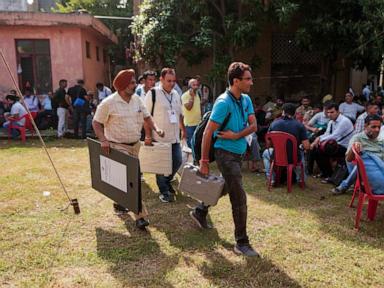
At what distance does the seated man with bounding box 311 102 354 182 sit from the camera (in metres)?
6.19

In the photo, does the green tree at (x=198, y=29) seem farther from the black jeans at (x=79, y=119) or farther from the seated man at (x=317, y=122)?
the seated man at (x=317, y=122)

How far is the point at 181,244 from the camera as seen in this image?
382 centimetres

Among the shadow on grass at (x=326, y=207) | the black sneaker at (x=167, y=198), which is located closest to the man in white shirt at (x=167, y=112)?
the black sneaker at (x=167, y=198)

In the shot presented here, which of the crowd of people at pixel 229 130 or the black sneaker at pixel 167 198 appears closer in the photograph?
the crowd of people at pixel 229 130

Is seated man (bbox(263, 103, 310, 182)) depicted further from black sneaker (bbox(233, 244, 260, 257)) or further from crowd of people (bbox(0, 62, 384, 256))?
black sneaker (bbox(233, 244, 260, 257))

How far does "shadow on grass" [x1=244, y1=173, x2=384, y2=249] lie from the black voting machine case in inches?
80.7

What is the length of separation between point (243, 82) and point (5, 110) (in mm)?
10187

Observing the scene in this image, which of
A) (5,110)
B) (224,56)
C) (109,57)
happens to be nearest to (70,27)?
(5,110)

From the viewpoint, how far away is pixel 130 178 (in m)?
3.84

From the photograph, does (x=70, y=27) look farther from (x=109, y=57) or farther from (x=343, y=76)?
(x=343, y=76)

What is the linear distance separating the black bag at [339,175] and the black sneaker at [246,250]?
2.89 meters

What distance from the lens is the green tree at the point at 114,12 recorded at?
20.3 m

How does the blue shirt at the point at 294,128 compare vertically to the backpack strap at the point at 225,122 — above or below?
below

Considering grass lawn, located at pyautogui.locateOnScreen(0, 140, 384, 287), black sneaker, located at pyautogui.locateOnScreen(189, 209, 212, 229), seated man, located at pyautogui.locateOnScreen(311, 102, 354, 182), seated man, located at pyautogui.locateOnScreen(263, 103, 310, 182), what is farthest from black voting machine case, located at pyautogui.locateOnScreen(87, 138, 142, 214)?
seated man, located at pyautogui.locateOnScreen(311, 102, 354, 182)
